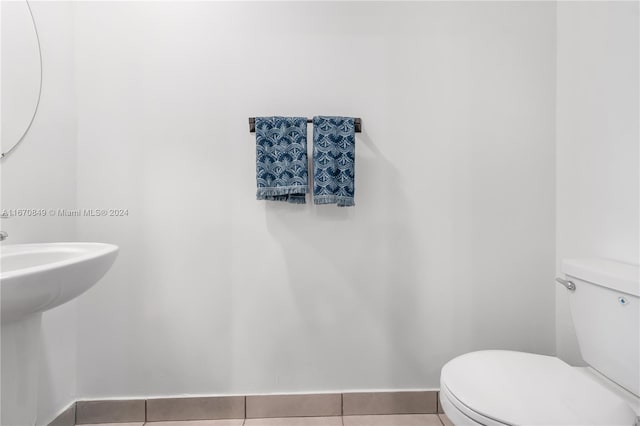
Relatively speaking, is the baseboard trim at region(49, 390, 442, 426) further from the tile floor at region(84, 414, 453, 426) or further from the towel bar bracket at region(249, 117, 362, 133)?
the towel bar bracket at region(249, 117, 362, 133)

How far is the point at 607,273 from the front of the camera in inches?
35.4

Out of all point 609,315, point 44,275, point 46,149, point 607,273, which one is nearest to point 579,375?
point 609,315

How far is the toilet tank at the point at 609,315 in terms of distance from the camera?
0.83 meters

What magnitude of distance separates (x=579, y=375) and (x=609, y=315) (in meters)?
0.21

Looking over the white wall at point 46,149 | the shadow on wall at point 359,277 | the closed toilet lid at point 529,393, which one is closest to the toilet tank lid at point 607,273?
the closed toilet lid at point 529,393

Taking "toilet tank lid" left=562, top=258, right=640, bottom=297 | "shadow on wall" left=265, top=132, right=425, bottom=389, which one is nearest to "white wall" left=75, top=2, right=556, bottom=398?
"shadow on wall" left=265, top=132, right=425, bottom=389

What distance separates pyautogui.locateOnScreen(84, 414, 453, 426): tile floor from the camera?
127 cm

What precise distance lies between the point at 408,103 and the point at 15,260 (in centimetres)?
153

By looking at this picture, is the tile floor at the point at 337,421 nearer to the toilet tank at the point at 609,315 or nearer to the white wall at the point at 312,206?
the white wall at the point at 312,206

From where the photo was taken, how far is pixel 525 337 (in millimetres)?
1343

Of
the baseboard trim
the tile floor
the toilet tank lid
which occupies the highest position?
the toilet tank lid

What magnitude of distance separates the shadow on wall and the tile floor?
0.42ft

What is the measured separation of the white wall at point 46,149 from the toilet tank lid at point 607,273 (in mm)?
1949

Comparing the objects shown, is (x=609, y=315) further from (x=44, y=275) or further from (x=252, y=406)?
(x=44, y=275)
